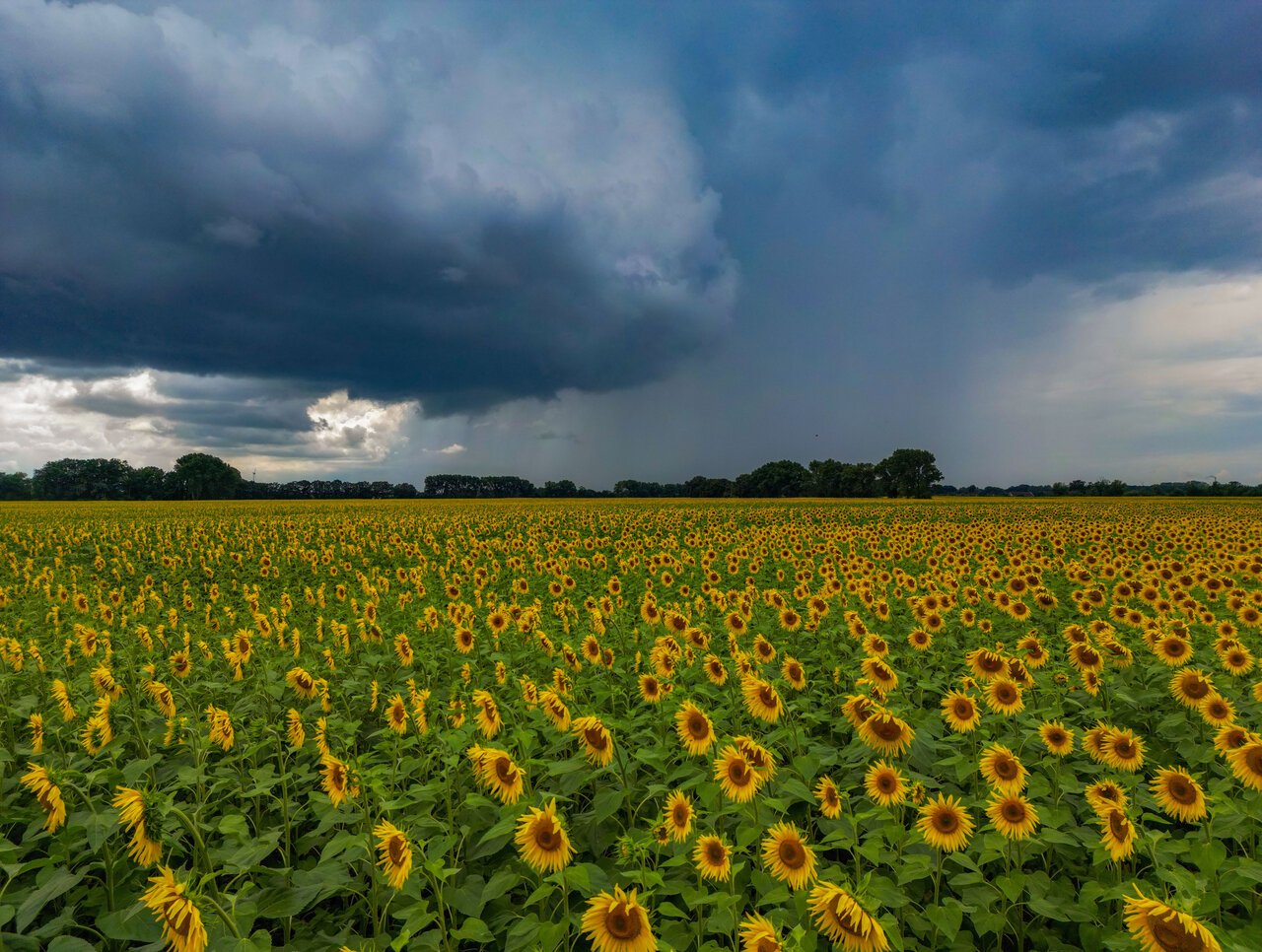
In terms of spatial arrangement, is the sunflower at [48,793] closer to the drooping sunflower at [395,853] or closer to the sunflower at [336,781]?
the sunflower at [336,781]

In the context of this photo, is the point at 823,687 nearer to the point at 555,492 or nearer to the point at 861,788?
the point at 861,788

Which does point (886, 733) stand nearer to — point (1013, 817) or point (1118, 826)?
point (1013, 817)

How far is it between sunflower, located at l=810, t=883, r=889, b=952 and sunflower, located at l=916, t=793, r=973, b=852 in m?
0.81

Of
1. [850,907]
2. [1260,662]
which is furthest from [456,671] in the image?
[1260,662]

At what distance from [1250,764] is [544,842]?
4.43 m

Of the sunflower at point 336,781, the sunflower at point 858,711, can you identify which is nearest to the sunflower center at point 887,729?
the sunflower at point 858,711

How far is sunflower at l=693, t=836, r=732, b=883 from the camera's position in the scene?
9.48ft

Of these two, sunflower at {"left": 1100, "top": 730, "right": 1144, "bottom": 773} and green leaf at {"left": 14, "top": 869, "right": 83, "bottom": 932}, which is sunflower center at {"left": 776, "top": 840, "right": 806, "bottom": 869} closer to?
sunflower at {"left": 1100, "top": 730, "right": 1144, "bottom": 773}

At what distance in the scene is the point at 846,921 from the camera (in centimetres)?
268

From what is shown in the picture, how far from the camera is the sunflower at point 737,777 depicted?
3.33 m

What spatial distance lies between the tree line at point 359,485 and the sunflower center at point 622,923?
312 feet

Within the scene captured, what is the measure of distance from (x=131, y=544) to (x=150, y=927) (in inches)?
981

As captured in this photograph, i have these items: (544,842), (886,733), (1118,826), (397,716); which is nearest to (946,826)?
(886,733)

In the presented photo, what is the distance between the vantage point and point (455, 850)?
380 cm
